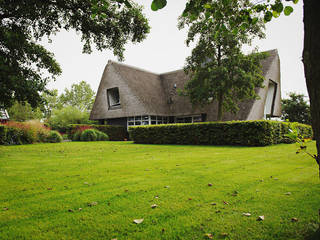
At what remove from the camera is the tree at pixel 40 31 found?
8972mm

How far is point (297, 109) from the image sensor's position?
28141mm

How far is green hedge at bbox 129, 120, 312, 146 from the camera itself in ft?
39.6

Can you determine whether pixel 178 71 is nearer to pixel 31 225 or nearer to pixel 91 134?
pixel 91 134

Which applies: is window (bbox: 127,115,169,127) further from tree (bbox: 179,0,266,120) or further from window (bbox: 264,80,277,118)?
window (bbox: 264,80,277,118)

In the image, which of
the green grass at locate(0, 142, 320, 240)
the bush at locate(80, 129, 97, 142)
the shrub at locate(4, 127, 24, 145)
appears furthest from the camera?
the bush at locate(80, 129, 97, 142)

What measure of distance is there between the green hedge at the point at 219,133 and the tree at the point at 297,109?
1202 cm

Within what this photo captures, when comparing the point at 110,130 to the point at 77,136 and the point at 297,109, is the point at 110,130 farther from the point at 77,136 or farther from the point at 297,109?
the point at 297,109

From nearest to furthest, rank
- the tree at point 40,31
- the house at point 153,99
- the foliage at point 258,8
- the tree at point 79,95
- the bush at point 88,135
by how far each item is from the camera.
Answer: the foliage at point 258,8, the tree at point 40,31, the bush at point 88,135, the house at point 153,99, the tree at point 79,95

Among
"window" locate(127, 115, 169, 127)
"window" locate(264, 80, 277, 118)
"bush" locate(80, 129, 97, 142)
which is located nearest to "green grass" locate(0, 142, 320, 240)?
"bush" locate(80, 129, 97, 142)

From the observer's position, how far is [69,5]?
9.28 m

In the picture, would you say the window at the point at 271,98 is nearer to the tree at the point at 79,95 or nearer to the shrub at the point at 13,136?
the shrub at the point at 13,136

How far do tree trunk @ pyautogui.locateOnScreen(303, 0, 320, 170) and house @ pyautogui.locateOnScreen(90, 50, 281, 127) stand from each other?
20.6 m

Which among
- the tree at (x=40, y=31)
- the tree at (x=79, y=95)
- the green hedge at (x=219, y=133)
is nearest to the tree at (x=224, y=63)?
the green hedge at (x=219, y=133)

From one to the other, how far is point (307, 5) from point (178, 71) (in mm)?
28971
